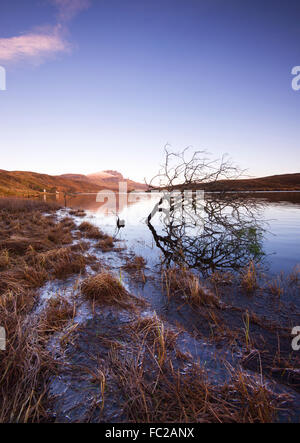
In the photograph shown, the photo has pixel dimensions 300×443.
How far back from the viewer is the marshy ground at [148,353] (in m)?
1.65

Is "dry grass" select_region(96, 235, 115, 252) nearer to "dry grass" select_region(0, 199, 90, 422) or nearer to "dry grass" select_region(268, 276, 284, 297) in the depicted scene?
"dry grass" select_region(0, 199, 90, 422)

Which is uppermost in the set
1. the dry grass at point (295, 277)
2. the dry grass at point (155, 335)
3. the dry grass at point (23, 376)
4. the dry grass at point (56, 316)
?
the dry grass at point (23, 376)

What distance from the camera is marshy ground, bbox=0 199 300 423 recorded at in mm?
1647

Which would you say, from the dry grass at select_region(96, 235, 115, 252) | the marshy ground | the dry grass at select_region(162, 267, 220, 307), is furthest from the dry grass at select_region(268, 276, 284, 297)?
the dry grass at select_region(96, 235, 115, 252)

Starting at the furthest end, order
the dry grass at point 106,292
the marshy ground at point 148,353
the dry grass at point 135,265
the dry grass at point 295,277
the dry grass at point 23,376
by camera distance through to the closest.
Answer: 1. the dry grass at point 135,265
2. the dry grass at point 295,277
3. the dry grass at point 106,292
4. the marshy ground at point 148,353
5. the dry grass at point 23,376

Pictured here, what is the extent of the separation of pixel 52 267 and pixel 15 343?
336 centimetres

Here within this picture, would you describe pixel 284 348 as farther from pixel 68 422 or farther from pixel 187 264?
pixel 187 264

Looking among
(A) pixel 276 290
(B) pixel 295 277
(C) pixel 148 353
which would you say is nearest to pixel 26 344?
(C) pixel 148 353

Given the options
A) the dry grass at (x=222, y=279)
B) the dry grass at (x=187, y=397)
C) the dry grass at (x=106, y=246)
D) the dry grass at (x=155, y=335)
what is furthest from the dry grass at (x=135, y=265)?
the dry grass at (x=187, y=397)

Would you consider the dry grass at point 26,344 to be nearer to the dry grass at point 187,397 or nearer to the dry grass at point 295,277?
the dry grass at point 187,397

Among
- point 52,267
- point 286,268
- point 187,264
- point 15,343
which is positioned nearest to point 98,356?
point 15,343

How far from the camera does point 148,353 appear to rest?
7.64 ft

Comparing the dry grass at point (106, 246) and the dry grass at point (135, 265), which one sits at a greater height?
the dry grass at point (106, 246)

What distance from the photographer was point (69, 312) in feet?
10.1
